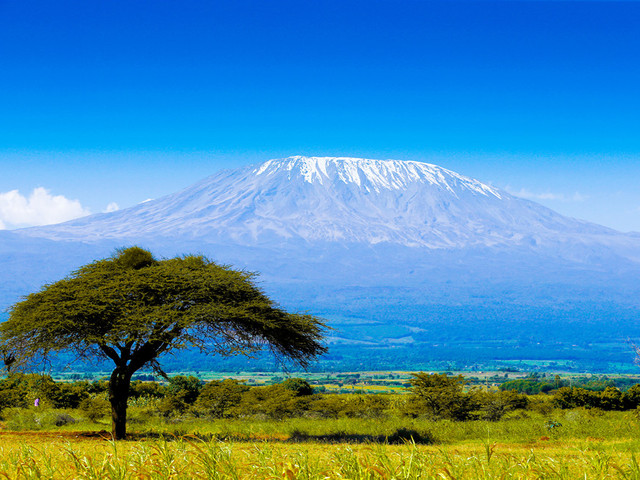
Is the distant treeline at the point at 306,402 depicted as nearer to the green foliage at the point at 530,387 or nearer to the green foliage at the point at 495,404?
the green foliage at the point at 495,404

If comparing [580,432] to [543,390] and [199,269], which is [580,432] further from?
[543,390]

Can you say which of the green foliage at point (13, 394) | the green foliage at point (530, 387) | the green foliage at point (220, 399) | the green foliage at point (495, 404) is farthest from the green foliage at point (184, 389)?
the green foliage at point (530, 387)

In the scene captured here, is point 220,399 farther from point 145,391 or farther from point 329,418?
point 329,418

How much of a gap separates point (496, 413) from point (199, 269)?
55.9 feet

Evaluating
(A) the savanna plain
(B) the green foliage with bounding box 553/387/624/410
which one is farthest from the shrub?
(B) the green foliage with bounding box 553/387/624/410

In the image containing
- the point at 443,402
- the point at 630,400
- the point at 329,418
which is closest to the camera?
the point at 329,418

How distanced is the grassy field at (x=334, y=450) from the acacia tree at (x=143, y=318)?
2.84 metres

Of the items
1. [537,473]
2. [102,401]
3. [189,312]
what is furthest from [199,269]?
[537,473]

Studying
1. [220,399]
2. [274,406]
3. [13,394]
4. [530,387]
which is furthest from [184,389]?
[530,387]

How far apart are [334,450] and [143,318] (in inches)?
334

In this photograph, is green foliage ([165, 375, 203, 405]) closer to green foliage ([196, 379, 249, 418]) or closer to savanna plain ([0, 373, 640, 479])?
savanna plain ([0, 373, 640, 479])

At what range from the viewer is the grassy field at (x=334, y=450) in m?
7.19

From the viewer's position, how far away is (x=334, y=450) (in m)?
14.1

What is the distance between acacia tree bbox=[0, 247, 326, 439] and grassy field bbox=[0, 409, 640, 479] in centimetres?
284
